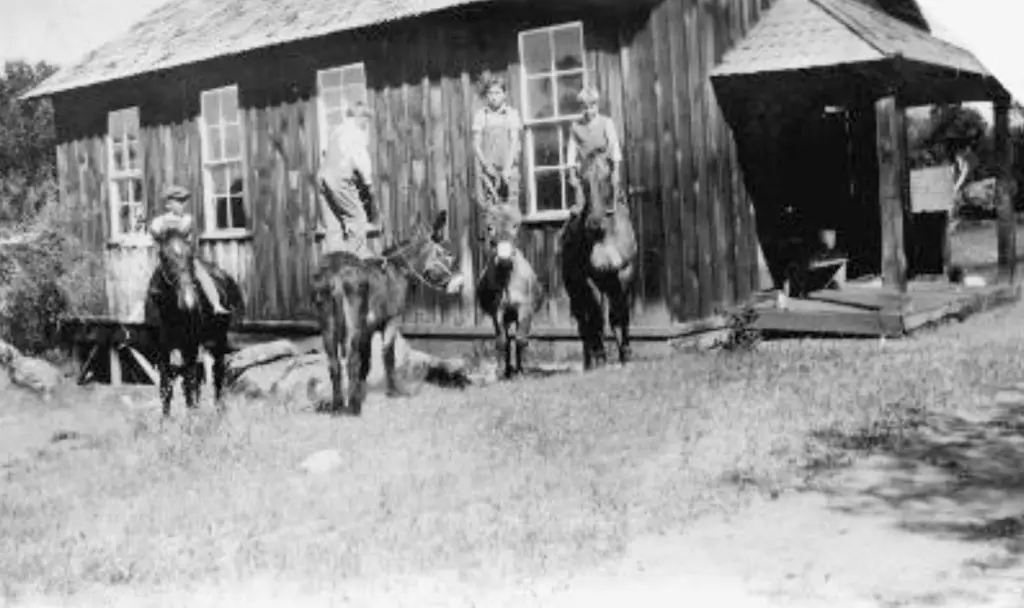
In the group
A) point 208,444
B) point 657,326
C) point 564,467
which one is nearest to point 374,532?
point 564,467

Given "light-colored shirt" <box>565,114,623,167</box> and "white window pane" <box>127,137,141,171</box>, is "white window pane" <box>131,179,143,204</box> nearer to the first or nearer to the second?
"white window pane" <box>127,137,141,171</box>

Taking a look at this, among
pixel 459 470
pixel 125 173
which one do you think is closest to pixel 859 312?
pixel 459 470

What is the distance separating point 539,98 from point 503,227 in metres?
2.91

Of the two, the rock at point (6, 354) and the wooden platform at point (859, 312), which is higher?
the wooden platform at point (859, 312)

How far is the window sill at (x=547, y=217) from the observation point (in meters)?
13.7

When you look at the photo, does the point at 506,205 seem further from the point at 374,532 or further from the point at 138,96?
the point at 138,96

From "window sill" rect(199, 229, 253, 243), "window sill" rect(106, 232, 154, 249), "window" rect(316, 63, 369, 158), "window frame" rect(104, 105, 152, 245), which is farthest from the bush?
"window" rect(316, 63, 369, 158)

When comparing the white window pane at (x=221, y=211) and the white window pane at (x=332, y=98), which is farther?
the white window pane at (x=221, y=211)

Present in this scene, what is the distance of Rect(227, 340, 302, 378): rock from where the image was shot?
45.1 ft

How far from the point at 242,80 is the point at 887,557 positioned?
1406cm

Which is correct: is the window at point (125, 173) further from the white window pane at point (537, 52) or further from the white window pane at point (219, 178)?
the white window pane at point (537, 52)

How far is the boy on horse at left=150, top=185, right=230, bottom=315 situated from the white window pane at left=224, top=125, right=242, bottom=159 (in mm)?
5974

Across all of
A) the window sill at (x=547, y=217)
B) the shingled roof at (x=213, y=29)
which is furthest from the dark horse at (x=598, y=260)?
the shingled roof at (x=213, y=29)

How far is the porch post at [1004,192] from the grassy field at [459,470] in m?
4.97
